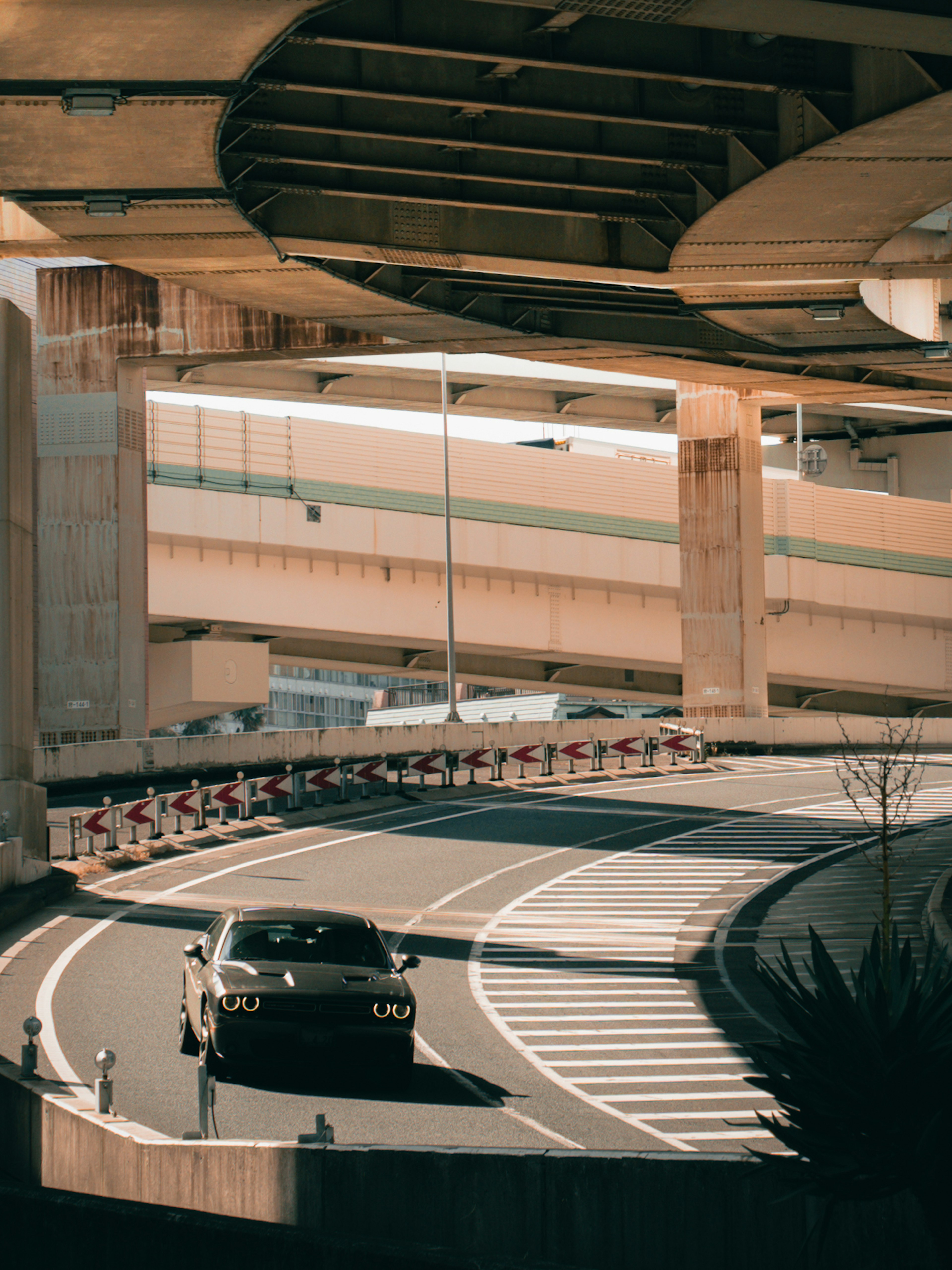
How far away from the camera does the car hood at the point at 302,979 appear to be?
12836mm

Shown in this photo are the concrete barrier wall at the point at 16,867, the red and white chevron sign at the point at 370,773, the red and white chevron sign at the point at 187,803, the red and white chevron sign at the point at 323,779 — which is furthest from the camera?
the red and white chevron sign at the point at 370,773

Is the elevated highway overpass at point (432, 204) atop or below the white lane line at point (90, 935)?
atop

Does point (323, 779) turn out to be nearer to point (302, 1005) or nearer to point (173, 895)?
point (173, 895)

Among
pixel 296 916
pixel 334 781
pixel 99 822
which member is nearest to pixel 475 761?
pixel 334 781

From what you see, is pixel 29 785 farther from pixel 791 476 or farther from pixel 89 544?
pixel 791 476

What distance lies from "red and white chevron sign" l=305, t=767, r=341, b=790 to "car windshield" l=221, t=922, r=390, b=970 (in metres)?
19.8

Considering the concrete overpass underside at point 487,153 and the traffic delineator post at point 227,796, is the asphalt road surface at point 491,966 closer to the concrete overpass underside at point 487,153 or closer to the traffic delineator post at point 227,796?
the traffic delineator post at point 227,796

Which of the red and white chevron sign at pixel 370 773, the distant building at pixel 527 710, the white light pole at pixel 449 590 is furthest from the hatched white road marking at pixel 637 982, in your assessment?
the distant building at pixel 527 710

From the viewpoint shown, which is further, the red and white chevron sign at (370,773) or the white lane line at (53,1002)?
the red and white chevron sign at (370,773)

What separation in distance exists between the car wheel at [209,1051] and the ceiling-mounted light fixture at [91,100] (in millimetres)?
11942

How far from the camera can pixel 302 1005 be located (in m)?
12.8

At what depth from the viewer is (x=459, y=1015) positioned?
16078 mm

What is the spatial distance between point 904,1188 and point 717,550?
47.1 m

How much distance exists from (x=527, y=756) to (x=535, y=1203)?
3301 centimetres
